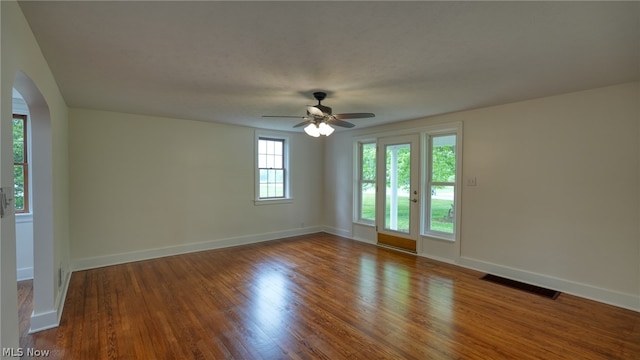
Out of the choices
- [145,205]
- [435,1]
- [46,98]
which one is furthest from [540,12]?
[145,205]

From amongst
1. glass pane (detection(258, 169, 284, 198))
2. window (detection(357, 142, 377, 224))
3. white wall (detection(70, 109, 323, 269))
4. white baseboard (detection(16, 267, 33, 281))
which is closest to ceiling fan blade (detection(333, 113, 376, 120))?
window (detection(357, 142, 377, 224))

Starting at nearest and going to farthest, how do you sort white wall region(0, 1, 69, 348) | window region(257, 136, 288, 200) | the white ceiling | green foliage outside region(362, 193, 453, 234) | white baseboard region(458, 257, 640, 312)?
white wall region(0, 1, 69, 348)
the white ceiling
white baseboard region(458, 257, 640, 312)
green foliage outside region(362, 193, 453, 234)
window region(257, 136, 288, 200)

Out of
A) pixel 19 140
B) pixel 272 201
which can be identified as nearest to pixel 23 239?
pixel 19 140

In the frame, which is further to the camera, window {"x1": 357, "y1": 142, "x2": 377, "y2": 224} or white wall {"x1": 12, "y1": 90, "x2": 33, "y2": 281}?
window {"x1": 357, "y1": 142, "x2": 377, "y2": 224}

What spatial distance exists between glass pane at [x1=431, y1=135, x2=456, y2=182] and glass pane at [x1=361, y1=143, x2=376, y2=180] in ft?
4.15

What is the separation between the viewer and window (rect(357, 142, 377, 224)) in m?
5.87

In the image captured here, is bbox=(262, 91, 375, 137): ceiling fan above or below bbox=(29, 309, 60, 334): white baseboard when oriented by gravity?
above

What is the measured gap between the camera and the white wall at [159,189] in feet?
13.9

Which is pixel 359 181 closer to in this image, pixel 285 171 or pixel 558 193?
pixel 285 171

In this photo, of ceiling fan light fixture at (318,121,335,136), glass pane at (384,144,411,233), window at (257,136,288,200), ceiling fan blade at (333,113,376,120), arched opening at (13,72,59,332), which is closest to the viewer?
arched opening at (13,72,59,332)

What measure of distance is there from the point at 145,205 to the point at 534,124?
5656 mm

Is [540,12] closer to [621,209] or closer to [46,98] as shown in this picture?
[621,209]

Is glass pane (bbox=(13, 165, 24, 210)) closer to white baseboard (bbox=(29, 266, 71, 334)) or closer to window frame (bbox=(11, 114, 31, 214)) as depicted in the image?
window frame (bbox=(11, 114, 31, 214))

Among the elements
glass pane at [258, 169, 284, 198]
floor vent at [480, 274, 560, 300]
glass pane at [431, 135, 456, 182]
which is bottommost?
floor vent at [480, 274, 560, 300]
